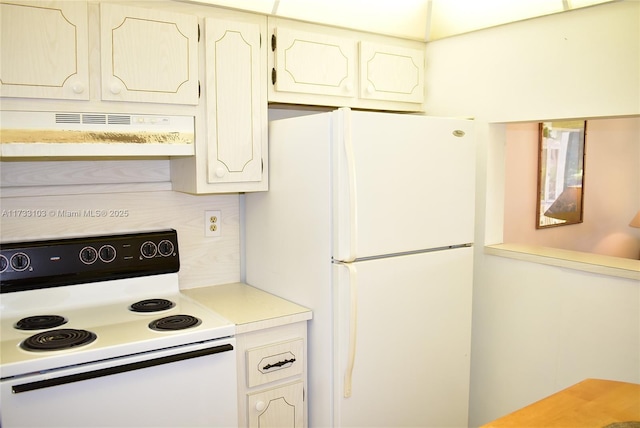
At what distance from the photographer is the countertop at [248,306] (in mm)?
2133

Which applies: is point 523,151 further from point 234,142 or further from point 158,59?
point 158,59

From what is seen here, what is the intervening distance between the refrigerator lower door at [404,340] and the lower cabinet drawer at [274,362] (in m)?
0.18

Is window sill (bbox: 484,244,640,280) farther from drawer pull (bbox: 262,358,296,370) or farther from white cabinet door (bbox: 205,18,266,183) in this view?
white cabinet door (bbox: 205,18,266,183)

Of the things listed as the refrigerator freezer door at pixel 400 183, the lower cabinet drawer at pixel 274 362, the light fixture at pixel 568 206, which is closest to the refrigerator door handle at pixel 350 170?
the refrigerator freezer door at pixel 400 183

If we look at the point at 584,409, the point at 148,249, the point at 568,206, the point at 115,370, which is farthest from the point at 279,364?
the point at 568,206

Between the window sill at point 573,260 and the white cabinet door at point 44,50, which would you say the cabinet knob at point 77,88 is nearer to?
the white cabinet door at point 44,50

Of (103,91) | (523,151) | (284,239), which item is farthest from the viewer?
(523,151)

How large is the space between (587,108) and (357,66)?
1011 mm

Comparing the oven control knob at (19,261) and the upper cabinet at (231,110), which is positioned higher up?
the upper cabinet at (231,110)

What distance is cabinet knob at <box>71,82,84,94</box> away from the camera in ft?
6.35

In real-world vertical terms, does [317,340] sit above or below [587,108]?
below

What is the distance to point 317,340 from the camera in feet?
7.35

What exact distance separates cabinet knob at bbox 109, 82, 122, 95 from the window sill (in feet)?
5.88

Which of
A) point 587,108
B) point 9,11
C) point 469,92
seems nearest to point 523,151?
point 469,92
